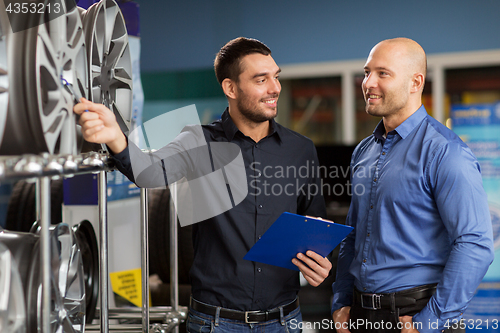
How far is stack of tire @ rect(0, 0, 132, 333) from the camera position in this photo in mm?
975

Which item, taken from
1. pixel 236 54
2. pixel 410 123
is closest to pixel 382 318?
pixel 410 123

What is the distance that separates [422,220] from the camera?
153 centimetres

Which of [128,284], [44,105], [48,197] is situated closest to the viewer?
[48,197]

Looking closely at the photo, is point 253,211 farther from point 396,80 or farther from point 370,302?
point 396,80

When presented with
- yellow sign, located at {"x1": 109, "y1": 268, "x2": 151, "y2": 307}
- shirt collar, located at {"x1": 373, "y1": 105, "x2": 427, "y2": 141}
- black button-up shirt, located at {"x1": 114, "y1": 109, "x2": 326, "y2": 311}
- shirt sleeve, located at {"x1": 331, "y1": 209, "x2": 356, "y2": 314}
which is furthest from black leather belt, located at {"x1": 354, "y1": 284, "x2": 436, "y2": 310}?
yellow sign, located at {"x1": 109, "y1": 268, "x2": 151, "y2": 307}

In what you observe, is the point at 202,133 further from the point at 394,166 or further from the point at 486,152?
the point at 486,152

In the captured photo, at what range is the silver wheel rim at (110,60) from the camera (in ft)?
4.29

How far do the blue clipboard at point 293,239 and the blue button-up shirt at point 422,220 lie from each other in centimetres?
22

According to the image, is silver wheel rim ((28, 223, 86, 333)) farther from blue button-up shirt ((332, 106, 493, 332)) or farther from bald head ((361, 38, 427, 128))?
bald head ((361, 38, 427, 128))

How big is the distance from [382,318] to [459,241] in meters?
0.35

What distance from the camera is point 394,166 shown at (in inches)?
62.9

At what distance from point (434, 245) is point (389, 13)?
4493 mm

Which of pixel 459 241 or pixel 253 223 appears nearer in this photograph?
pixel 459 241

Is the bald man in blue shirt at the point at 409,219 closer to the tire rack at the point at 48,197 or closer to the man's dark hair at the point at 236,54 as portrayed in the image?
the man's dark hair at the point at 236,54
